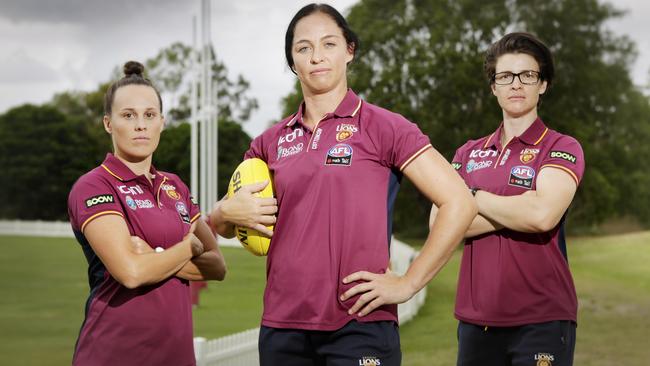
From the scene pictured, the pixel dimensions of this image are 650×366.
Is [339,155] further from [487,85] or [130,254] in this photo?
[487,85]

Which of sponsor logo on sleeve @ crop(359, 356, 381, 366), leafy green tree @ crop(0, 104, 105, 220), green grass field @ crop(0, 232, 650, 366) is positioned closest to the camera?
sponsor logo on sleeve @ crop(359, 356, 381, 366)

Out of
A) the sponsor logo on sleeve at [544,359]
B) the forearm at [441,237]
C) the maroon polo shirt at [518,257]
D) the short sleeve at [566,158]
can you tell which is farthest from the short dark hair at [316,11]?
the sponsor logo on sleeve at [544,359]

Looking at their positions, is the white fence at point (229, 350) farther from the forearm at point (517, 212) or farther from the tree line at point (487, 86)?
the tree line at point (487, 86)

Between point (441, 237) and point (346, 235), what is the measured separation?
408 mm

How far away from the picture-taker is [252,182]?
Answer: 3594 millimetres

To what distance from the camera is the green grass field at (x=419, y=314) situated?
14.3 meters

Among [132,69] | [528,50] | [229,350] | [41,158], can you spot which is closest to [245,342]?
[229,350]

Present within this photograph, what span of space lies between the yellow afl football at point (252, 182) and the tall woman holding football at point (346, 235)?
0.15 meters

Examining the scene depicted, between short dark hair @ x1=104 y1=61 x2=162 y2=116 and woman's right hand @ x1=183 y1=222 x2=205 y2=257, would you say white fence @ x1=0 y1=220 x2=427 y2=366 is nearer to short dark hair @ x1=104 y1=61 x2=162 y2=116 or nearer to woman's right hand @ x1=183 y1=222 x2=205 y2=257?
woman's right hand @ x1=183 y1=222 x2=205 y2=257

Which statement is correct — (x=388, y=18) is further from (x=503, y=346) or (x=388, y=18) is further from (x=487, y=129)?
(x=503, y=346)

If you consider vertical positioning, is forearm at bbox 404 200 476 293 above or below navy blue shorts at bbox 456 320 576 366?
above

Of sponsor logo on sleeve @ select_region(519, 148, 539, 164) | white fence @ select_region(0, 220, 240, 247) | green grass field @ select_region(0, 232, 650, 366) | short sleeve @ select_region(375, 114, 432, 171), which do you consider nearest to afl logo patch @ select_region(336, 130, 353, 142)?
short sleeve @ select_region(375, 114, 432, 171)

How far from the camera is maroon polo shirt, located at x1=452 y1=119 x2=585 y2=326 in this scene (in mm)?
4246

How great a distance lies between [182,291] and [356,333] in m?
1.19
